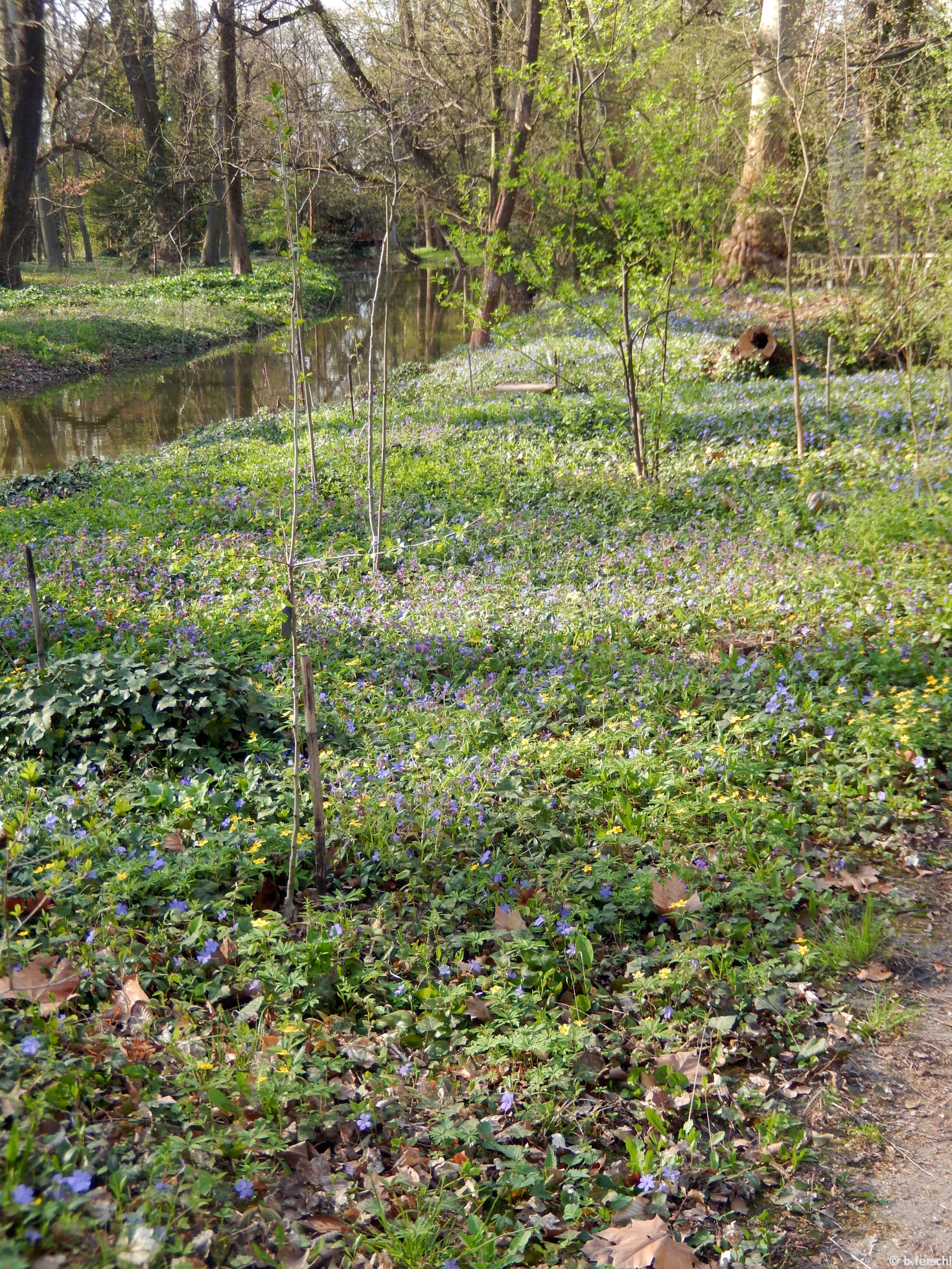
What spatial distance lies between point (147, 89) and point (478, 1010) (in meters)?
32.5

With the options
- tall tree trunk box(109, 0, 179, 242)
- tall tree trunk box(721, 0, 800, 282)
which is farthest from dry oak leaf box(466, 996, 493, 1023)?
tall tree trunk box(109, 0, 179, 242)

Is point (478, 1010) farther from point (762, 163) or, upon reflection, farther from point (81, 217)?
point (81, 217)

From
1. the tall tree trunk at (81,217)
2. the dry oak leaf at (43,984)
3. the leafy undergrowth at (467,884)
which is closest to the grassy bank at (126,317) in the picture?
the tall tree trunk at (81,217)

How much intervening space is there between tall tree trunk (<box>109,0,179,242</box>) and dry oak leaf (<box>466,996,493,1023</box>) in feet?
79.3

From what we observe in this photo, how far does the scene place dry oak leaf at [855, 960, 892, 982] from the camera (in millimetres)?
2992

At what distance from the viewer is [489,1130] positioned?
2.38 m

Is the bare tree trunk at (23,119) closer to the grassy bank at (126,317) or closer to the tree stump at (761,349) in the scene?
the grassy bank at (126,317)

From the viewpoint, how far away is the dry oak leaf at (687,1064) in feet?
8.60

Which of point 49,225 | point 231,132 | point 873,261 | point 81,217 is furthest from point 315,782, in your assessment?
point 81,217

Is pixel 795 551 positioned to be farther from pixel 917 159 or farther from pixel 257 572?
pixel 257 572

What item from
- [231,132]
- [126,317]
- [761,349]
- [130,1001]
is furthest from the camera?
[126,317]

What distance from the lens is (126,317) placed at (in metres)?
21.1

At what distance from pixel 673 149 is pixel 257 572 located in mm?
5084

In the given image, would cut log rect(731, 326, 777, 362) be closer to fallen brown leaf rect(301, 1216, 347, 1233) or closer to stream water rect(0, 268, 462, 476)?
stream water rect(0, 268, 462, 476)
